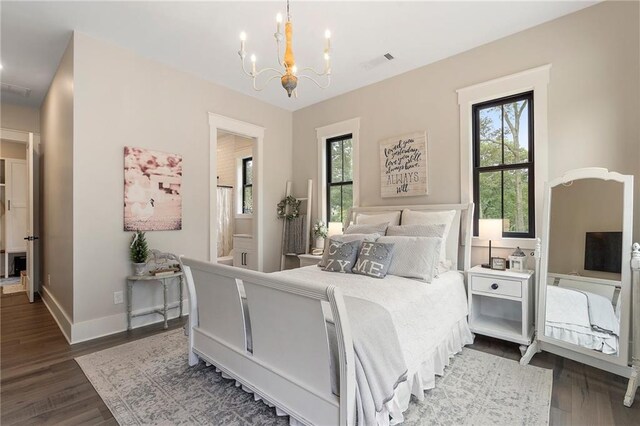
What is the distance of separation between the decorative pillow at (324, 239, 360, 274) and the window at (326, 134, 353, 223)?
1493 mm

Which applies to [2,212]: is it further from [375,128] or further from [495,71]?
[495,71]

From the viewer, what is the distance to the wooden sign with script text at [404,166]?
11.9ft

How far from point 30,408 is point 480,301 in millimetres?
3737

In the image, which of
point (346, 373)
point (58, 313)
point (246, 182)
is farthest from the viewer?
point (246, 182)

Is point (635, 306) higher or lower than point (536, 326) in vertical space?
higher

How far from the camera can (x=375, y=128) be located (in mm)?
4086

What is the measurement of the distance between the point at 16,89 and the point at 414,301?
19.0ft

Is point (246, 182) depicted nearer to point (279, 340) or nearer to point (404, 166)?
→ point (404, 166)

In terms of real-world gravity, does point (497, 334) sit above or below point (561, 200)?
below

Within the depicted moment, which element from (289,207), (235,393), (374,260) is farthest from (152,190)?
(374,260)

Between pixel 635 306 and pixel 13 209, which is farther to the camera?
pixel 13 209

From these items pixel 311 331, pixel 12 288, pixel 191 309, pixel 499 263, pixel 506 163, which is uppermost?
pixel 506 163

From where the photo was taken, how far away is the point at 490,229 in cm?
294

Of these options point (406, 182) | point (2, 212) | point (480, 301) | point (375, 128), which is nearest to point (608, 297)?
point (480, 301)
